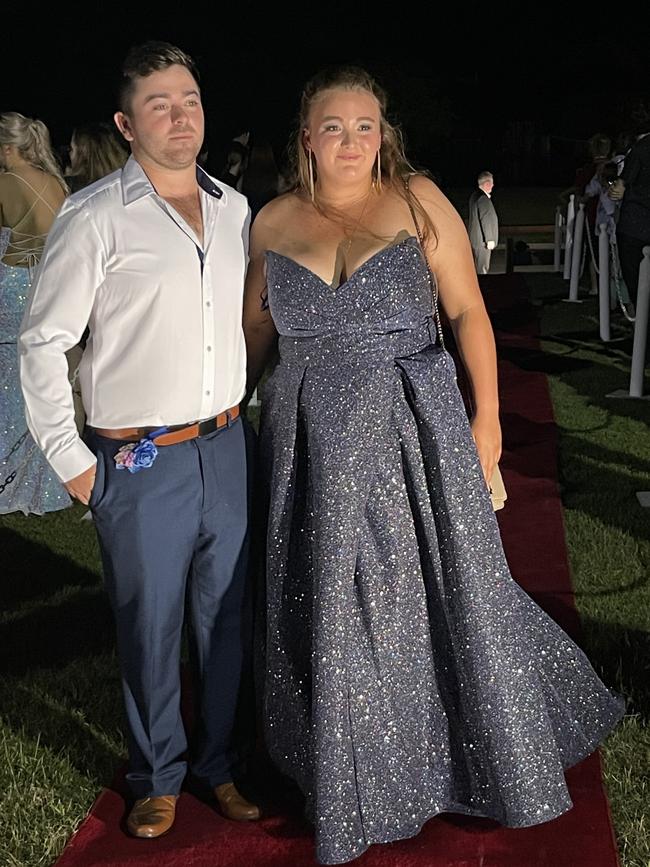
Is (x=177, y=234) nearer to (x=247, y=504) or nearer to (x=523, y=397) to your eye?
(x=247, y=504)

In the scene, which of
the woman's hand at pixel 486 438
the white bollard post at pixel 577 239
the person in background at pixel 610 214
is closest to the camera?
the woman's hand at pixel 486 438

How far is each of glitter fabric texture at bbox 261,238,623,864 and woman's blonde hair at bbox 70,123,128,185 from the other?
3.51 meters

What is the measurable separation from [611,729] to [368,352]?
155 centimetres

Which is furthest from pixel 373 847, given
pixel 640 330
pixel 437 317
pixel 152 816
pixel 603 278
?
pixel 603 278

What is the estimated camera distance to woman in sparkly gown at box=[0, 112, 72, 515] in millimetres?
6465

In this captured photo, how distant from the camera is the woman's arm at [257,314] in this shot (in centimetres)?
352

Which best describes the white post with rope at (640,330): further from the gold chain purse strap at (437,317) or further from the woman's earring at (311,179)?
the woman's earring at (311,179)

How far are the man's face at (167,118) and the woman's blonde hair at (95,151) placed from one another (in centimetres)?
347

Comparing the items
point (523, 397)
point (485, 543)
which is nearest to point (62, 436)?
point (485, 543)

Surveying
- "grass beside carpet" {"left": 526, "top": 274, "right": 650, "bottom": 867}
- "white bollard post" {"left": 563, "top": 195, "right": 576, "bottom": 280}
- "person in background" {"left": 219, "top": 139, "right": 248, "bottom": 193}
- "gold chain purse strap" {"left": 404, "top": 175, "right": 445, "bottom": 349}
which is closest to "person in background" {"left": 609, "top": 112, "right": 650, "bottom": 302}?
"grass beside carpet" {"left": 526, "top": 274, "right": 650, "bottom": 867}

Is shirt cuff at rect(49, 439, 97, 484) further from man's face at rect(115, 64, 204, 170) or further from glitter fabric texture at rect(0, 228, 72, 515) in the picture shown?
glitter fabric texture at rect(0, 228, 72, 515)

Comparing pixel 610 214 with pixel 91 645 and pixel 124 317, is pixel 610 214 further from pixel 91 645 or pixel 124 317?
pixel 124 317

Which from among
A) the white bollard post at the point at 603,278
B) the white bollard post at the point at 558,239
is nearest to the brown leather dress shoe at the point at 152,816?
the white bollard post at the point at 603,278

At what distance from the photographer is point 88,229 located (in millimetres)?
3131
